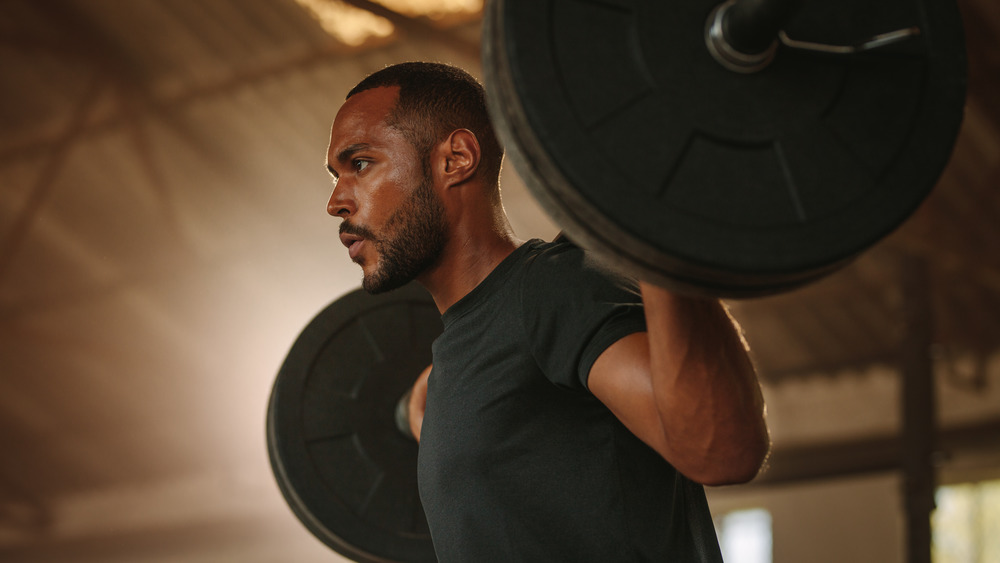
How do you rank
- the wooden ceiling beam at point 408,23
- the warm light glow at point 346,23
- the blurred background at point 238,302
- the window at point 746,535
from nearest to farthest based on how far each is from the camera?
the wooden ceiling beam at point 408,23, the warm light glow at point 346,23, the blurred background at point 238,302, the window at point 746,535

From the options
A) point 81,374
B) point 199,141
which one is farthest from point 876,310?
point 81,374

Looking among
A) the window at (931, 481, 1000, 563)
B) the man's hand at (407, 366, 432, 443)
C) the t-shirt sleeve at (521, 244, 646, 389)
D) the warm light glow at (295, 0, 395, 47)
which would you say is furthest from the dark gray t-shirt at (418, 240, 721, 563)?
the window at (931, 481, 1000, 563)

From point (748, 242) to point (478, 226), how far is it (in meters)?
0.57

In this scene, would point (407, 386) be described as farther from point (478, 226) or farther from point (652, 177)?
point (652, 177)

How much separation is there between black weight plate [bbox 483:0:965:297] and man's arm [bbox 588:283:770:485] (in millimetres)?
55

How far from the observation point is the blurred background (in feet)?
20.5

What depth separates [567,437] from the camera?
1.12 meters

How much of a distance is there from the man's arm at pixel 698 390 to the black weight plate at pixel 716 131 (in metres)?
0.06

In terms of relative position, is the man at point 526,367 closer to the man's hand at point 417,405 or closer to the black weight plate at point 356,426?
the man's hand at point 417,405

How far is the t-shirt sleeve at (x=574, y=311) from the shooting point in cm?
100

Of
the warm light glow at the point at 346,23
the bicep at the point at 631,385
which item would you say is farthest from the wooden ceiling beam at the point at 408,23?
the bicep at the point at 631,385

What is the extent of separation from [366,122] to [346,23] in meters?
4.90

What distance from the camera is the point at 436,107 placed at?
136 cm

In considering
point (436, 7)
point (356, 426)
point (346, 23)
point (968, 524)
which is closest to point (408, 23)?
point (436, 7)
